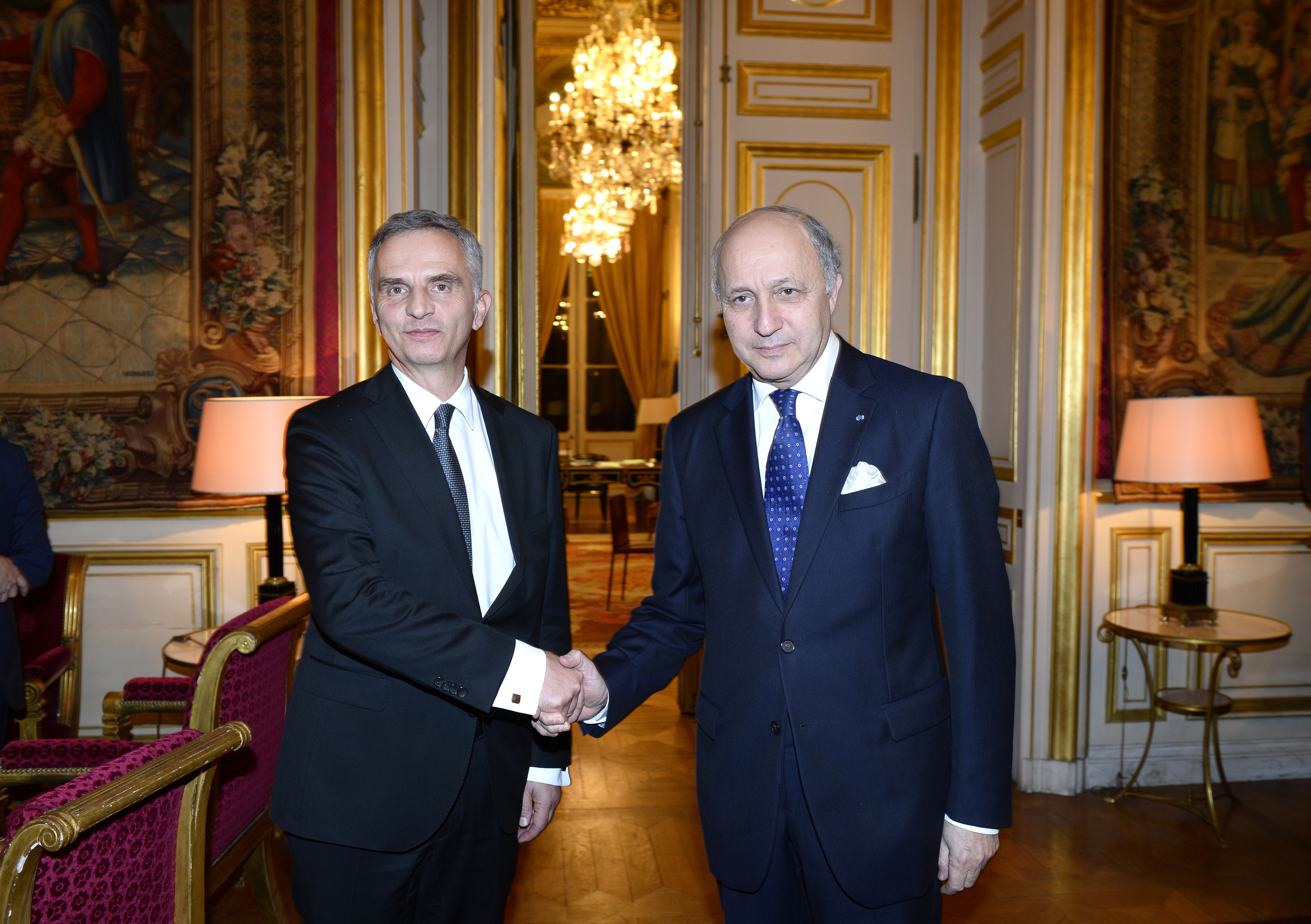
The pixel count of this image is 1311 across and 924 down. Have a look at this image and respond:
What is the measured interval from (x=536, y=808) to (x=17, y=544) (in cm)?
212

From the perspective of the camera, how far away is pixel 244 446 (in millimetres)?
3098

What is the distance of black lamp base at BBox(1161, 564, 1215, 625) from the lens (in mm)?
3648

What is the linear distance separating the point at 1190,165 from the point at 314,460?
12.6 ft

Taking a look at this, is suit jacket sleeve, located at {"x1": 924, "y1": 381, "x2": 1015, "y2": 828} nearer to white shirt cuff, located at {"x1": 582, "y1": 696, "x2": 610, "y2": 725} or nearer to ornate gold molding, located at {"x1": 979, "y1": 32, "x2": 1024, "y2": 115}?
white shirt cuff, located at {"x1": 582, "y1": 696, "x2": 610, "y2": 725}

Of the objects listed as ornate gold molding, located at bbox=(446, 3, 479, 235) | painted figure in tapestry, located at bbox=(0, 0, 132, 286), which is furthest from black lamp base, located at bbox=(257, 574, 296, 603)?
ornate gold molding, located at bbox=(446, 3, 479, 235)

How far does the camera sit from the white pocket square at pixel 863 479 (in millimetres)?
1519

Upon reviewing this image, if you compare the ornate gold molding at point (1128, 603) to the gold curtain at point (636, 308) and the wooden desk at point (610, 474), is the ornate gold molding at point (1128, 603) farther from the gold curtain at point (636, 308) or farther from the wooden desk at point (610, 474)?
the gold curtain at point (636, 308)

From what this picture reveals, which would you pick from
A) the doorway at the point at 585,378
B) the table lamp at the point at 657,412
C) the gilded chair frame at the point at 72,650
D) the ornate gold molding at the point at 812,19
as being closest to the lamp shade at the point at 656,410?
the table lamp at the point at 657,412

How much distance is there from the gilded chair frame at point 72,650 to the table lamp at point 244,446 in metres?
0.69

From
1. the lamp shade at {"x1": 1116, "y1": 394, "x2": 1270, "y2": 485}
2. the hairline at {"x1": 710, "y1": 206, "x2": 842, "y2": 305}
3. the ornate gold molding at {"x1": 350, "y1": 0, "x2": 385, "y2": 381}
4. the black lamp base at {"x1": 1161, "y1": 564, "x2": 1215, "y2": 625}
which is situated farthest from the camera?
the black lamp base at {"x1": 1161, "y1": 564, "x2": 1215, "y2": 625}

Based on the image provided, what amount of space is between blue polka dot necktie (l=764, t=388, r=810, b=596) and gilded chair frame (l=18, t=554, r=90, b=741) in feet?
9.09

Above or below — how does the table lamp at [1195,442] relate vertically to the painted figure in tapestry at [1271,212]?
below

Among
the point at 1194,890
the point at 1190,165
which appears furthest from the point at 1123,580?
the point at 1190,165

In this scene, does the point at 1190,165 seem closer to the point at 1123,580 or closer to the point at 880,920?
the point at 1123,580
